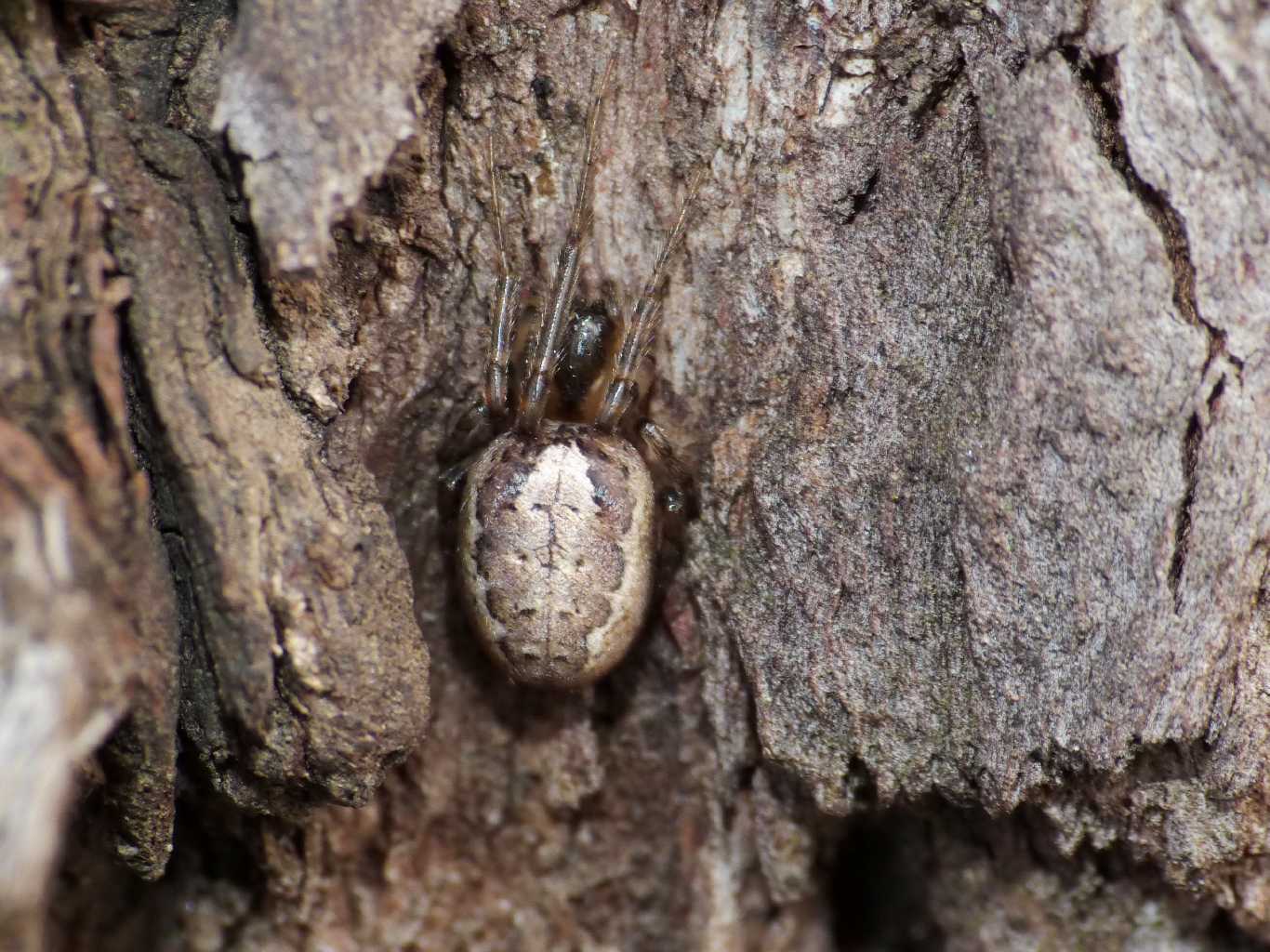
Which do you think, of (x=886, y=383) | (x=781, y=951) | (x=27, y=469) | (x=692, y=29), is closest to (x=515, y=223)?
(x=692, y=29)

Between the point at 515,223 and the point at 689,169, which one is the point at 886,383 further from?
the point at 515,223

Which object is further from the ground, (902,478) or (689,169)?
(689,169)

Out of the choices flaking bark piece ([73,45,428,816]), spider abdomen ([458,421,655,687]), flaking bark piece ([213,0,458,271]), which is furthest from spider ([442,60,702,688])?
flaking bark piece ([213,0,458,271])

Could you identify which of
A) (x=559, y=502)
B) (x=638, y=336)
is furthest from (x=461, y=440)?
(x=638, y=336)

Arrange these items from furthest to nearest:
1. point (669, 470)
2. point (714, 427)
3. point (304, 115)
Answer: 1. point (669, 470)
2. point (714, 427)
3. point (304, 115)

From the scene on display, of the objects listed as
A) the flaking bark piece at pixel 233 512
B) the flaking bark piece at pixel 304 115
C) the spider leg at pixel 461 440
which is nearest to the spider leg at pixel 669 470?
the spider leg at pixel 461 440

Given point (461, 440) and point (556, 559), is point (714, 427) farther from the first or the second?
point (461, 440)
